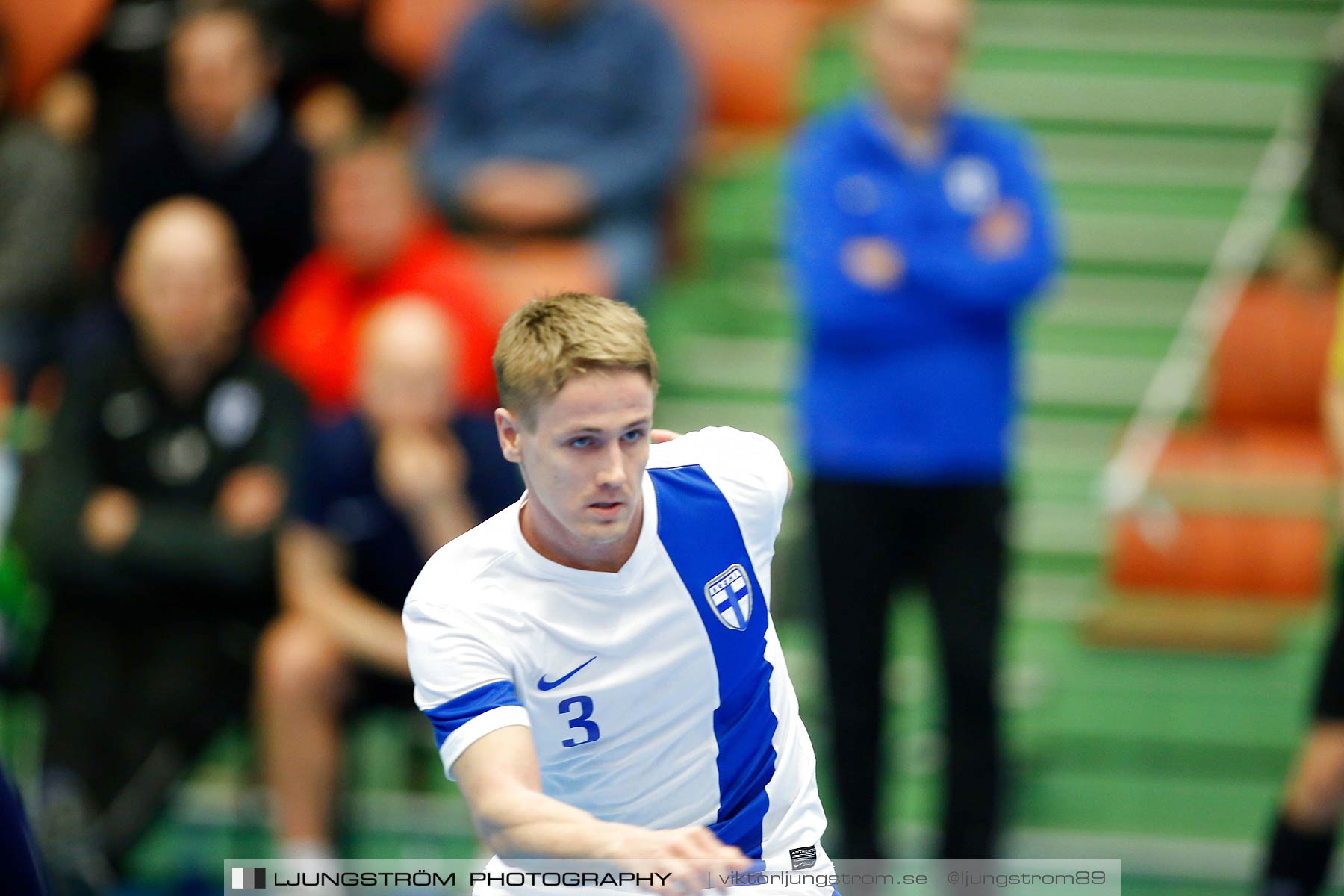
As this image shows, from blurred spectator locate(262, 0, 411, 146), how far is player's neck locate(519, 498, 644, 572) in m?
4.83

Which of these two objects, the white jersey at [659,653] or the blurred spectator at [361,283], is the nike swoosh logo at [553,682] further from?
the blurred spectator at [361,283]

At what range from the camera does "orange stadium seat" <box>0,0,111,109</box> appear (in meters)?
7.79

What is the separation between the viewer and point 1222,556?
660 cm

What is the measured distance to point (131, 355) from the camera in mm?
5922

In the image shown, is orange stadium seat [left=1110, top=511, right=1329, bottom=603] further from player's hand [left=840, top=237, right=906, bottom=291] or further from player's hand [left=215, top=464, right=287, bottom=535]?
player's hand [left=215, top=464, right=287, bottom=535]

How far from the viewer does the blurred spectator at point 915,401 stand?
5070 millimetres

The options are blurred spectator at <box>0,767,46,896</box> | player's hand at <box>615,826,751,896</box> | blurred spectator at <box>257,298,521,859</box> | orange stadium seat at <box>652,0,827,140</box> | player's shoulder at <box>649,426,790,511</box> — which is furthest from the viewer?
orange stadium seat at <box>652,0,827,140</box>

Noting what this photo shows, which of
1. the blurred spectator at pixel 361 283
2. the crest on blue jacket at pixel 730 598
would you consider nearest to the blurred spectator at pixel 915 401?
the blurred spectator at pixel 361 283

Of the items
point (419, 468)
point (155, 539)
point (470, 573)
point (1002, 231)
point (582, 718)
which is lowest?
point (155, 539)

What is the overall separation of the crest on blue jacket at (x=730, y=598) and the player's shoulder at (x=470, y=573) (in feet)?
1.13

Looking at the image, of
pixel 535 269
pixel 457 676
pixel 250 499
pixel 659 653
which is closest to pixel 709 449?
pixel 659 653

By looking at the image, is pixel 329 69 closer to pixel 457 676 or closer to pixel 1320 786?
pixel 1320 786

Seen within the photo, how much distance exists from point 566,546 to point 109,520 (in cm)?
311

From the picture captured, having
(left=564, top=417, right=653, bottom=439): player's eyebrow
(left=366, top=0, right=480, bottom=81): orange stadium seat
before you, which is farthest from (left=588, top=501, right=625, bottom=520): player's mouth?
(left=366, top=0, right=480, bottom=81): orange stadium seat
